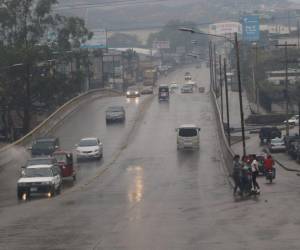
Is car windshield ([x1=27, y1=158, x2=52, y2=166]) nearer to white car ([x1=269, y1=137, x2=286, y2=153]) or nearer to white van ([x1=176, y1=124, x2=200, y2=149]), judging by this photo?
white van ([x1=176, y1=124, x2=200, y2=149])

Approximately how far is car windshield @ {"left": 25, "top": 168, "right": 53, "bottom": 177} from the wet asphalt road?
→ 1.32m

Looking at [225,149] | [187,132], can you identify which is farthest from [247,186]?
[187,132]

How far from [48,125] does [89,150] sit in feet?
70.6

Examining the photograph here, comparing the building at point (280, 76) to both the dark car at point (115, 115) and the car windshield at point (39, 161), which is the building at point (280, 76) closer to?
the dark car at point (115, 115)

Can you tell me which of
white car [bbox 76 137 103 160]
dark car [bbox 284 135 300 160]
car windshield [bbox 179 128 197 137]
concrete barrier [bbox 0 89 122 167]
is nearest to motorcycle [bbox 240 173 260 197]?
white car [bbox 76 137 103 160]

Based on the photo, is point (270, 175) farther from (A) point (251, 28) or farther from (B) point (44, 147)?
(A) point (251, 28)

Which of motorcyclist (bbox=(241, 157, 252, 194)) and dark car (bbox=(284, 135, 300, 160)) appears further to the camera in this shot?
dark car (bbox=(284, 135, 300, 160))

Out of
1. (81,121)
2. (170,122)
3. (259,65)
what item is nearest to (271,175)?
(170,122)

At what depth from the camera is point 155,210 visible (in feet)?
98.6

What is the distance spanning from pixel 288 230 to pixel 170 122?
55.4 m

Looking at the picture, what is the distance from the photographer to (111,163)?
5397 cm

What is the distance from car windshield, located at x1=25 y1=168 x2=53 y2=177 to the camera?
3878 cm

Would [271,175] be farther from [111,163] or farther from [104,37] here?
[104,37]

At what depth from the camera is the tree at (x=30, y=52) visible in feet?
328
